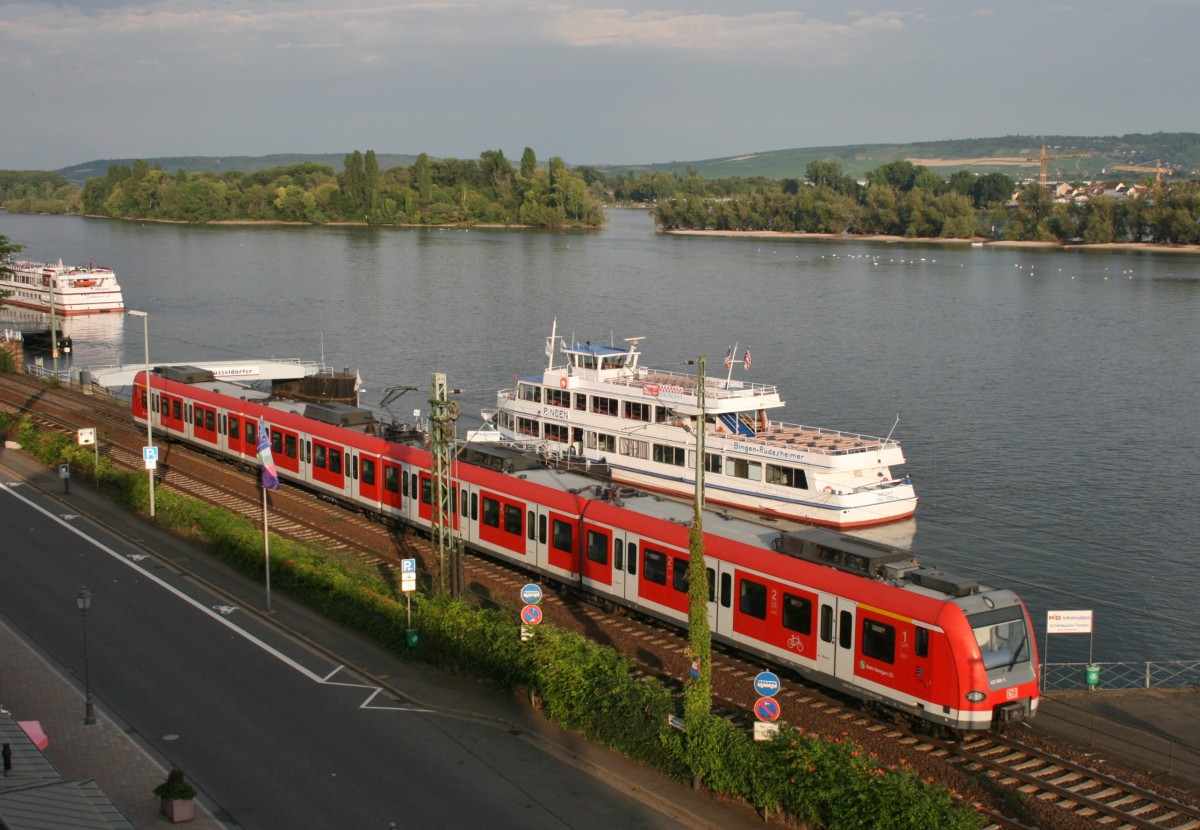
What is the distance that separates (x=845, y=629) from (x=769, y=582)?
1892 mm

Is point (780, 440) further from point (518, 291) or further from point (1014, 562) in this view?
point (518, 291)

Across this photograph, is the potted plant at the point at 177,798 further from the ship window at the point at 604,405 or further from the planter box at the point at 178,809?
the ship window at the point at 604,405

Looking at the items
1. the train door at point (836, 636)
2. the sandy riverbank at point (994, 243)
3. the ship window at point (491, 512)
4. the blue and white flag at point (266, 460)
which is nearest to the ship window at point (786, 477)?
the ship window at point (491, 512)

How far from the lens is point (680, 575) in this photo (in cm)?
2316

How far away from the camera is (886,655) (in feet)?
62.2

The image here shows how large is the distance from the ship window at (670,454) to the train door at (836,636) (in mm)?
23419

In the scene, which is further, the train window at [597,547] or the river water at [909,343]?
the river water at [909,343]

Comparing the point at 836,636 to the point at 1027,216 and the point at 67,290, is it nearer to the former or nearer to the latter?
the point at 67,290

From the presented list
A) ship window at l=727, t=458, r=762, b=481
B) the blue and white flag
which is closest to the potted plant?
the blue and white flag

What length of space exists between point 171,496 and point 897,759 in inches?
903

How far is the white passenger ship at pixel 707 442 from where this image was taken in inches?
1587

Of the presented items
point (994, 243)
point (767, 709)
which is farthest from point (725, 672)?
point (994, 243)

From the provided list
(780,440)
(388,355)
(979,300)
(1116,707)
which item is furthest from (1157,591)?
(979,300)

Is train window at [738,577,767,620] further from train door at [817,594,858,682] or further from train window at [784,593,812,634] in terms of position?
train door at [817,594,858,682]
